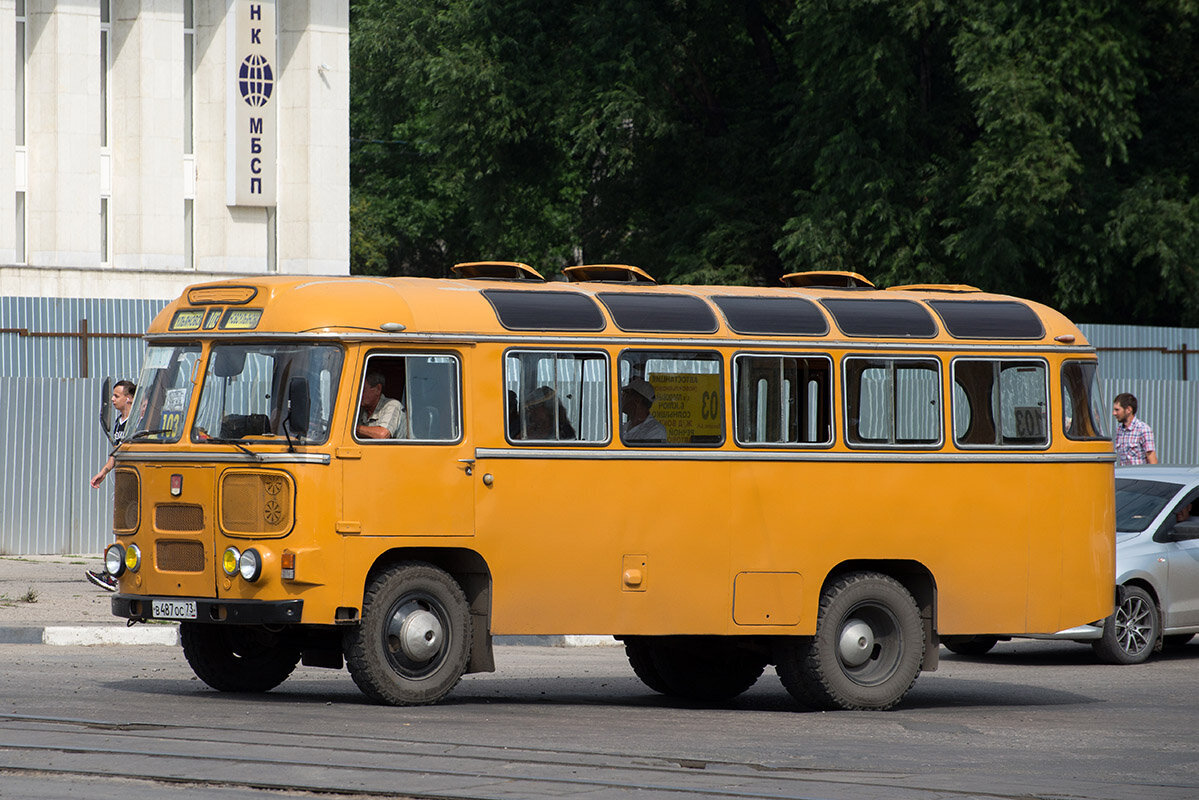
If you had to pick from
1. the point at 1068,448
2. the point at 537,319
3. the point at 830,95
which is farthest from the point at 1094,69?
the point at 537,319

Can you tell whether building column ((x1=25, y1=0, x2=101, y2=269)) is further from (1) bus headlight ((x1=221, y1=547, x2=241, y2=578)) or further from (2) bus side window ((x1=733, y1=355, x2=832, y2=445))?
(1) bus headlight ((x1=221, y1=547, x2=241, y2=578))

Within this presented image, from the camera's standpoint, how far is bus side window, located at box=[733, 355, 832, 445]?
1220cm

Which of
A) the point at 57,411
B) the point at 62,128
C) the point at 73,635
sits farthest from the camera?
the point at 62,128

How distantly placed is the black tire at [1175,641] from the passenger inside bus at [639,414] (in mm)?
6875

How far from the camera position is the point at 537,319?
38.6ft

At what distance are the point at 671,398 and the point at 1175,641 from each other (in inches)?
297

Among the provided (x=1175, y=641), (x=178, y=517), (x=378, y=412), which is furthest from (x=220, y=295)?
(x=1175, y=641)

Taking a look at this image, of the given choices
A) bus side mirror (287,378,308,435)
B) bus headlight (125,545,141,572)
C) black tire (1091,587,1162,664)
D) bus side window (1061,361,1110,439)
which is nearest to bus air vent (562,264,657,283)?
bus side mirror (287,378,308,435)

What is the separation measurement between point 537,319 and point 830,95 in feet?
88.8

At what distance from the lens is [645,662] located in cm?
1336

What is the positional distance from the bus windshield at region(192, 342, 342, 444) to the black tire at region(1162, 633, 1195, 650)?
8.87m

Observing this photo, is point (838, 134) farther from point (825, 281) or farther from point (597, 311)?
point (597, 311)

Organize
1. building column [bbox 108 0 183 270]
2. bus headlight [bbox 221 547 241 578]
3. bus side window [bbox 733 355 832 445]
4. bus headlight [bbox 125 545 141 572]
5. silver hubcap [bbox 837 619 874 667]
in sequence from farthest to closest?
1. building column [bbox 108 0 183 270]
2. silver hubcap [bbox 837 619 874 667]
3. bus side window [bbox 733 355 832 445]
4. bus headlight [bbox 125 545 141 572]
5. bus headlight [bbox 221 547 241 578]

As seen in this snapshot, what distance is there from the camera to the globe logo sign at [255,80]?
133 feet
